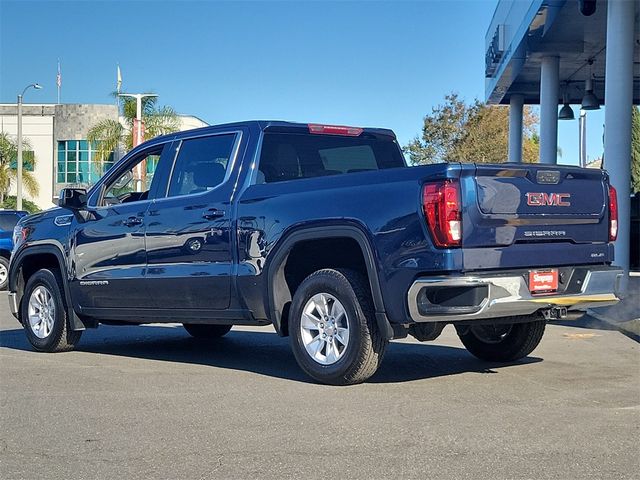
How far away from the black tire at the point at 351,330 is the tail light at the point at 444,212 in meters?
0.82

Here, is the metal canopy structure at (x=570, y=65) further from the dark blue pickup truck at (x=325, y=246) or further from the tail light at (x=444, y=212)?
the tail light at (x=444, y=212)

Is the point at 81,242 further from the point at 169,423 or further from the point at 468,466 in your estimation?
the point at 468,466

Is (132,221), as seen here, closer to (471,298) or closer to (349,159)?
(349,159)

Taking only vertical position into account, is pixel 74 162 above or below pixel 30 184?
above

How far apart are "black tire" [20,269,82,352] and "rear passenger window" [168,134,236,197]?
1.76 metres

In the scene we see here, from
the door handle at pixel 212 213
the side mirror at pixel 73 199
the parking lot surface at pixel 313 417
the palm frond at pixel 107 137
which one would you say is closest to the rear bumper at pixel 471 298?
the parking lot surface at pixel 313 417

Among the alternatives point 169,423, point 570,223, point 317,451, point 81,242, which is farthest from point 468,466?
point 81,242

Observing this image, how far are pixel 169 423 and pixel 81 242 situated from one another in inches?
138

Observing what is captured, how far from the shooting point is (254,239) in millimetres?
7301

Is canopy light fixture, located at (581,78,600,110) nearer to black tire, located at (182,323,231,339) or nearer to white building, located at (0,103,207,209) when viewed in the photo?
black tire, located at (182,323,231,339)

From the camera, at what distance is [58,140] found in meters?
63.8

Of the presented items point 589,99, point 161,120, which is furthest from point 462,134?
point 589,99

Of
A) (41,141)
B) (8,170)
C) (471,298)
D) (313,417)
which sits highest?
(41,141)

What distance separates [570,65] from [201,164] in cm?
1515
